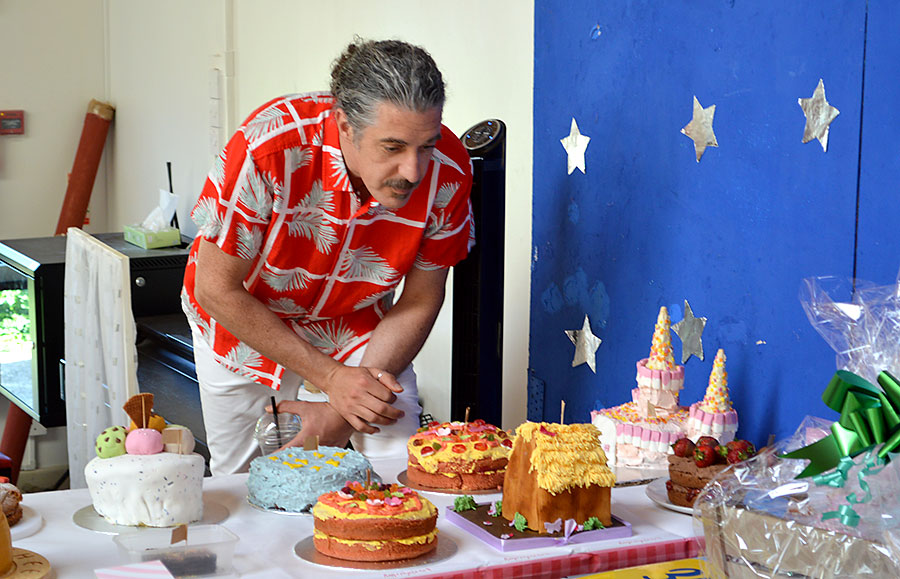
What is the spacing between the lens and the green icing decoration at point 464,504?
1.52 m

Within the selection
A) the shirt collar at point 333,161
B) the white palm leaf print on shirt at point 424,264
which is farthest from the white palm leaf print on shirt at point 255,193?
the white palm leaf print on shirt at point 424,264

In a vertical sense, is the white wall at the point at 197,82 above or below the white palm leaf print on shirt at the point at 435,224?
above

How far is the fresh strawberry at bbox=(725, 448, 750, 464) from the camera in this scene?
158 cm

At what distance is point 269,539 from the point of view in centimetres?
141

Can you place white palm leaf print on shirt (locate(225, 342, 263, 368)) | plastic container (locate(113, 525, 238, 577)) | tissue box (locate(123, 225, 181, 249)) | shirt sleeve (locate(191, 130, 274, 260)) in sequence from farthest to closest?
tissue box (locate(123, 225, 181, 249)) → white palm leaf print on shirt (locate(225, 342, 263, 368)) → shirt sleeve (locate(191, 130, 274, 260)) → plastic container (locate(113, 525, 238, 577))

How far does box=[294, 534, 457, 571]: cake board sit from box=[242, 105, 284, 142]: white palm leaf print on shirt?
802 millimetres

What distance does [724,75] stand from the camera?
1.95 metres

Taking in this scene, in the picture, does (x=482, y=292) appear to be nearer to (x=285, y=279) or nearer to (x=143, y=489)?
(x=285, y=279)

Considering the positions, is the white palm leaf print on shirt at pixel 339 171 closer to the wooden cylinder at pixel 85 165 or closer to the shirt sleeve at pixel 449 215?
the shirt sleeve at pixel 449 215

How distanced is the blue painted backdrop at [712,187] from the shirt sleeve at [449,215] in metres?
0.37

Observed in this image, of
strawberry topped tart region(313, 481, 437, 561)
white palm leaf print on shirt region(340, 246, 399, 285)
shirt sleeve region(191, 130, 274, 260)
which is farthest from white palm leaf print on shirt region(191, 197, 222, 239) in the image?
strawberry topped tart region(313, 481, 437, 561)

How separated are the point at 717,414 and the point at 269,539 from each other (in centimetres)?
81

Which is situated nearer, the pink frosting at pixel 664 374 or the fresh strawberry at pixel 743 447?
the fresh strawberry at pixel 743 447

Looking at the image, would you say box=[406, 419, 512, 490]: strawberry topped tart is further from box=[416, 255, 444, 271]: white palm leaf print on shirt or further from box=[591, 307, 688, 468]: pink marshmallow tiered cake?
box=[416, 255, 444, 271]: white palm leaf print on shirt
